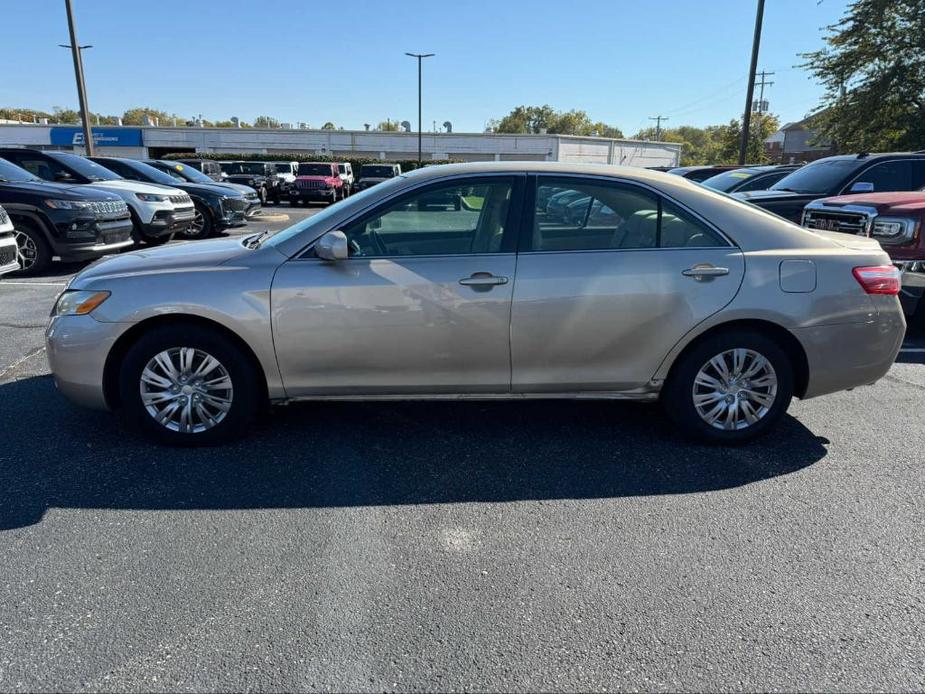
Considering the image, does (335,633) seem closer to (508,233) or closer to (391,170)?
(508,233)

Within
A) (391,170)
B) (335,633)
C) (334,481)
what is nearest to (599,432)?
(334,481)

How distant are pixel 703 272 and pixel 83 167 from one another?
1175 cm

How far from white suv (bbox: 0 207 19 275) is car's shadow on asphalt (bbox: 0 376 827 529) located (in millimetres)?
3899

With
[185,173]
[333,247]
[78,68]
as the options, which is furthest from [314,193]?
[333,247]

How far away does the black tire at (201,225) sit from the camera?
13.8m

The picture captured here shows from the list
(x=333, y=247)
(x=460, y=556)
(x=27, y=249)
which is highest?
(x=333, y=247)

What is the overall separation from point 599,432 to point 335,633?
7.73 ft

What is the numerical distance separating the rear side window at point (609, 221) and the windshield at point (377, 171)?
28.1m

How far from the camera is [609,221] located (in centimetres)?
401

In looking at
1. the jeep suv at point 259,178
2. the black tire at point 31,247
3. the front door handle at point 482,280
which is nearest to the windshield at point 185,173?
the black tire at point 31,247

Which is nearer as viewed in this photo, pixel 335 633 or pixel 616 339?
pixel 335 633

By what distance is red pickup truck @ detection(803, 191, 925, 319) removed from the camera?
638 cm

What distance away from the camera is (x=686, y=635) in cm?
246

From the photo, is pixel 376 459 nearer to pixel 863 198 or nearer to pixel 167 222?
pixel 863 198
